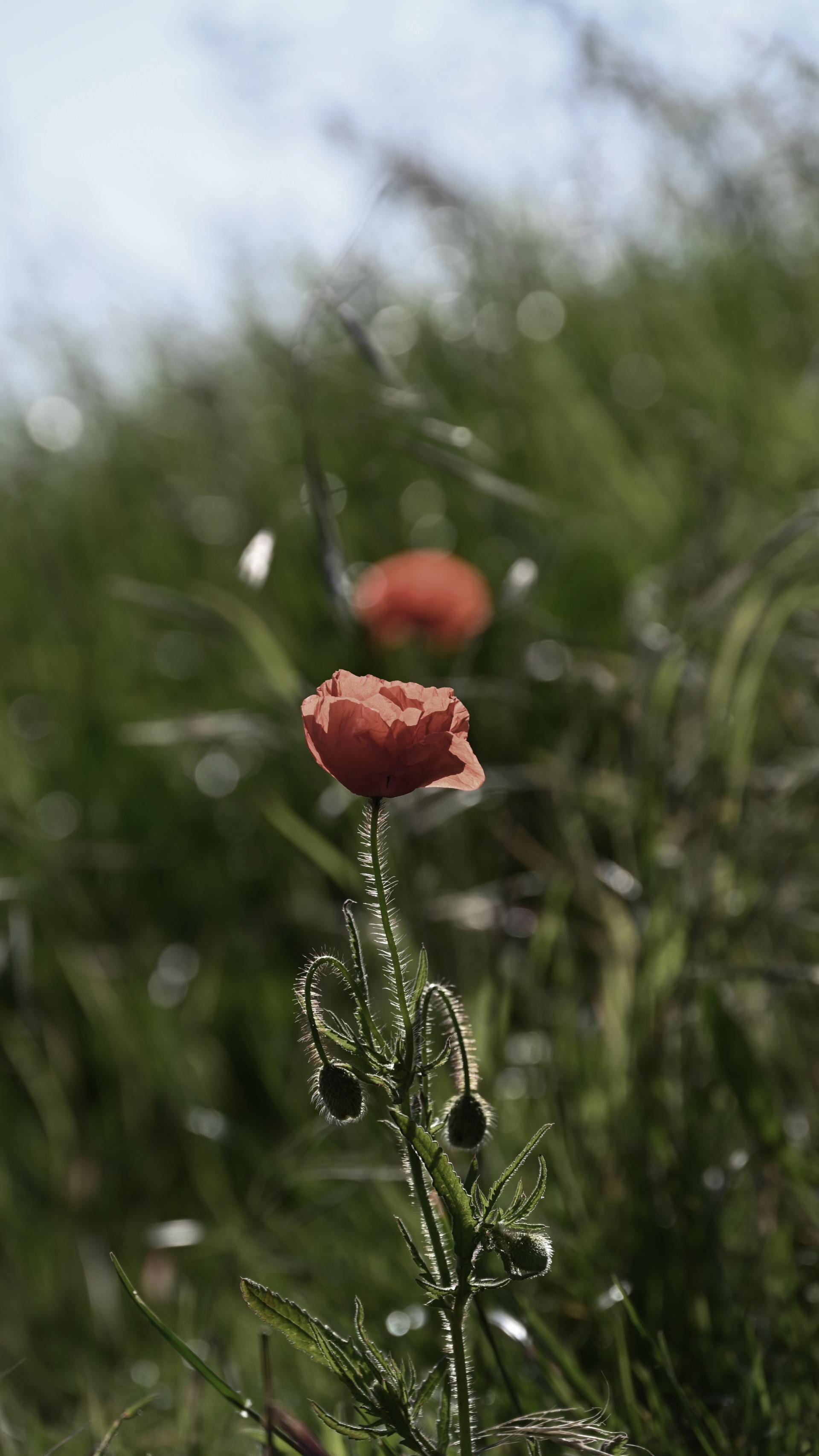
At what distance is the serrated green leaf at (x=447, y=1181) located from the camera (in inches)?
26.3

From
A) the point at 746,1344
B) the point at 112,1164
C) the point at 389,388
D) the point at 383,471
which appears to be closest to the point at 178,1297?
the point at 112,1164

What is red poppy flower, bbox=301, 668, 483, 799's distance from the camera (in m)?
0.64

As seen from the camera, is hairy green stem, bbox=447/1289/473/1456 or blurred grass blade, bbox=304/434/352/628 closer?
hairy green stem, bbox=447/1289/473/1456

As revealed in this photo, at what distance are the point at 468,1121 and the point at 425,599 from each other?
103 cm

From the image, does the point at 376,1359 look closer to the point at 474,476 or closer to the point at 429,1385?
the point at 429,1385

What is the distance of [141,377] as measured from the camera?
341cm

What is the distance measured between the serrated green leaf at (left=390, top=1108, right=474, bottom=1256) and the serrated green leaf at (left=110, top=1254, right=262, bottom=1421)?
156mm

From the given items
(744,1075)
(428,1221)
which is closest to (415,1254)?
(428,1221)

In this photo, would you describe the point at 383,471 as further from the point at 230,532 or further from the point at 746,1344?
the point at 746,1344

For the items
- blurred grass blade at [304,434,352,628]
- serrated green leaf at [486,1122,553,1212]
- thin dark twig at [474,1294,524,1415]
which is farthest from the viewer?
blurred grass blade at [304,434,352,628]

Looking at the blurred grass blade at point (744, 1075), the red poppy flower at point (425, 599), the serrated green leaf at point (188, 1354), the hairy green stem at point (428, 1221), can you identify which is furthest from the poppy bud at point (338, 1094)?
the red poppy flower at point (425, 599)

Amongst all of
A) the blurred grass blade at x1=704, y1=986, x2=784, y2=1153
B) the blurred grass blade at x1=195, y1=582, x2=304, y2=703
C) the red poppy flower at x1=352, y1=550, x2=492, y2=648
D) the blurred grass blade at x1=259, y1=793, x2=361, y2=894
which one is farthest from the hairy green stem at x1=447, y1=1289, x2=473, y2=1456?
the red poppy flower at x1=352, y1=550, x2=492, y2=648

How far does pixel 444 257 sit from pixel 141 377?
2.95 feet

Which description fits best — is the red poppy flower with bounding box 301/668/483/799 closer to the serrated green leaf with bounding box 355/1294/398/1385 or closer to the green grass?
the serrated green leaf with bounding box 355/1294/398/1385
